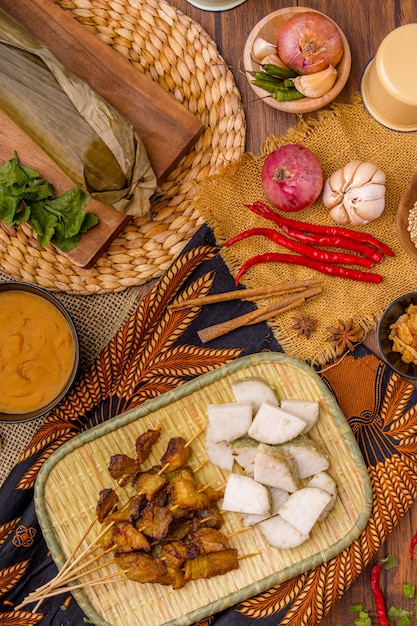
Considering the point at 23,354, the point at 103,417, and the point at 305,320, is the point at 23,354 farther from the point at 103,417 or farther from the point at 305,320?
the point at 305,320

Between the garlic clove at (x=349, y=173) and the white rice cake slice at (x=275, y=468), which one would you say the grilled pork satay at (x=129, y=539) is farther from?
the garlic clove at (x=349, y=173)

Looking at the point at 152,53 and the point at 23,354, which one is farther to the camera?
the point at 152,53

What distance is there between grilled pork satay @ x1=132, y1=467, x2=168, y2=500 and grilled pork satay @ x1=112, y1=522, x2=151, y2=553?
143 mm

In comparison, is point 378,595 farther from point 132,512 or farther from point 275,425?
point 132,512

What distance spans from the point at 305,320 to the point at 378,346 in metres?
0.32

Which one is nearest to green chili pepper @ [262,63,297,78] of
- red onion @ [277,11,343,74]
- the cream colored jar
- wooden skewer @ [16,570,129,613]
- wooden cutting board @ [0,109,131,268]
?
red onion @ [277,11,343,74]

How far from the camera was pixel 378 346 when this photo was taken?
269 centimetres

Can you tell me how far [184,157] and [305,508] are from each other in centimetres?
155

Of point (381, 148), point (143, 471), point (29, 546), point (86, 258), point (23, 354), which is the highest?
point (381, 148)

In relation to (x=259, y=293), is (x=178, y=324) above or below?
below

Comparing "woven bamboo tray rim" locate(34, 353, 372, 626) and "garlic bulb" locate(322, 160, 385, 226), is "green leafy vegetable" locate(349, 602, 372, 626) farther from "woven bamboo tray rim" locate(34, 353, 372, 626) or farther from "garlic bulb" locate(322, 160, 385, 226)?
"garlic bulb" locate(322, 160, 385, 226)

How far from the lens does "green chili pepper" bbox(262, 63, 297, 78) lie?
8.61 feet

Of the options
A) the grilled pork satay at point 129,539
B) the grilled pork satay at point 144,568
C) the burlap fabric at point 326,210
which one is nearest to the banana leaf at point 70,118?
the burlap fabric at point 326,210

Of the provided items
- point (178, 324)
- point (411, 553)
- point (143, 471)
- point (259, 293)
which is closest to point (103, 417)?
point (143, 471)
